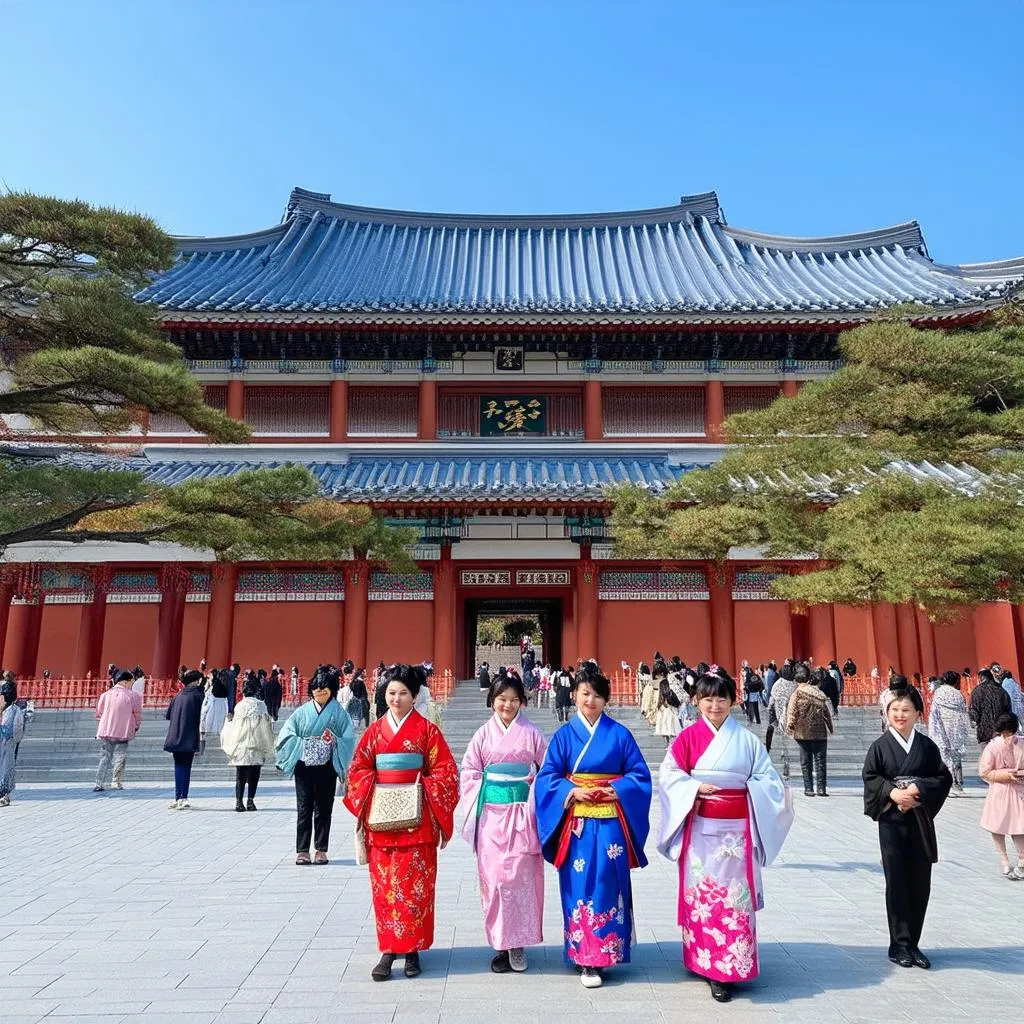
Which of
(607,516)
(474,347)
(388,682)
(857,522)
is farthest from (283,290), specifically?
(388,682)

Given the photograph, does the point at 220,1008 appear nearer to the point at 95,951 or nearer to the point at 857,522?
the point at 95,951

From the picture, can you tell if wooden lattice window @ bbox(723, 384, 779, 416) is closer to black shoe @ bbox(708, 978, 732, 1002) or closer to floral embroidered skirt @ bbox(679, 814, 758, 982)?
floral embroidered skirt @ bbox(679, 814, 758, 982)

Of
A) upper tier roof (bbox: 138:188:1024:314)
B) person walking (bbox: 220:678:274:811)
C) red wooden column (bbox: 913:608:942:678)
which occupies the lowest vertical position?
person walking (bbox: 220:678:274:811)

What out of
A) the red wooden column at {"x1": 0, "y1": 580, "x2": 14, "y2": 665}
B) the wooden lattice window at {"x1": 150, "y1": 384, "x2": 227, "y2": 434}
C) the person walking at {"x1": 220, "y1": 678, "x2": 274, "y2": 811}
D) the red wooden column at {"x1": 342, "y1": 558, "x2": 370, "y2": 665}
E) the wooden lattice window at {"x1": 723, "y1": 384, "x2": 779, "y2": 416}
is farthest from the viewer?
the wooden lattice window at {"x1": 723, "y1": 384, "x2": 779, "y2": 416}

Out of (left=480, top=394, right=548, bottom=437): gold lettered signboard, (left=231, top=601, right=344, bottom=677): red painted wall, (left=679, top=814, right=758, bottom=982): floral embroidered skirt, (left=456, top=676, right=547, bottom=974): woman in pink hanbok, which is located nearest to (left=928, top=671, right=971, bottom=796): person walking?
(left=679, top=814, right=758, bottom=982): floral embroidered skirt

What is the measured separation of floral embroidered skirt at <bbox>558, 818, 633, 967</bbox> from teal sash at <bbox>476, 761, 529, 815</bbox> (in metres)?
0.43

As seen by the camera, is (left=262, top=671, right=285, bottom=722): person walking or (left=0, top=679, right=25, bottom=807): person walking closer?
(left=0, top=679, right=25, bottom=807): person walking

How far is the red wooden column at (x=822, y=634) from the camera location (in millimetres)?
18391

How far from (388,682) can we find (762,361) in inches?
689

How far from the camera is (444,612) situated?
18.0m

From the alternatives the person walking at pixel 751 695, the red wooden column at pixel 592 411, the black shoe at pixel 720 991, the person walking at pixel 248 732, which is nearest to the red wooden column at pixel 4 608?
the person walking at pixel 248 732

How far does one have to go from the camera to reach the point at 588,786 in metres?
4.75

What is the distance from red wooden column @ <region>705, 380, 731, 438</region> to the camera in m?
19.9

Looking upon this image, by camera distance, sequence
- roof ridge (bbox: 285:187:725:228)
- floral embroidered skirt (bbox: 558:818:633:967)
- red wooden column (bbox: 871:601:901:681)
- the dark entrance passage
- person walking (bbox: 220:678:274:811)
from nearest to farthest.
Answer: floral embroidered skirt (bbox: 558:818:633:967) < person walking (bbox: 220:678:274:811) < red wooden column (bbox: 871:601:901:681) < the dark entrance passage < roof ridge (bbox: 285:187:725:228)
